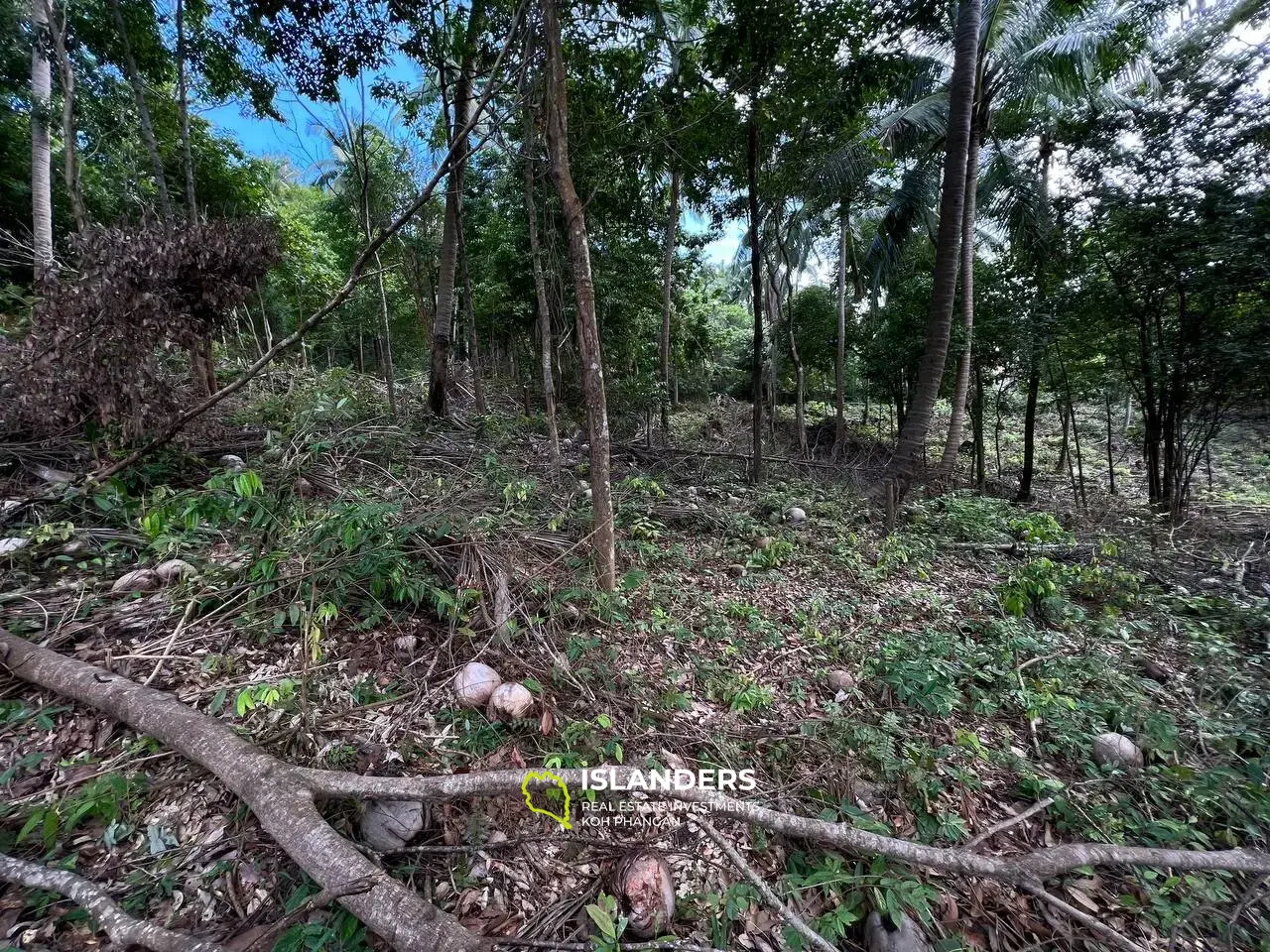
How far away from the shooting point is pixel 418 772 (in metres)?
1.89

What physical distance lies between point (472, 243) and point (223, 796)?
35.4 ft

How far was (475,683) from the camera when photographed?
2258 millimetres

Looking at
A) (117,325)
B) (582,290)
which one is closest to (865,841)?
(582,290)

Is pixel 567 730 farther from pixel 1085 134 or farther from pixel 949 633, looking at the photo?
pixel 1085 134

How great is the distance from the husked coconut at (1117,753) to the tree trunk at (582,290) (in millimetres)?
2801

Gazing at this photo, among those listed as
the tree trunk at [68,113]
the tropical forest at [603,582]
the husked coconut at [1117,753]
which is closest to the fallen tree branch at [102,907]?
the tropical forest at [603,582]

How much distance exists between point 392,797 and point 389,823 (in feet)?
0.78

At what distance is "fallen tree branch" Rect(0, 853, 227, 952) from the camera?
49.8 inches

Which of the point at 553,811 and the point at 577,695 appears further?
the point at 577,695

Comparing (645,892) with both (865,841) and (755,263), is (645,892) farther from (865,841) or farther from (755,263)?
(755,263)

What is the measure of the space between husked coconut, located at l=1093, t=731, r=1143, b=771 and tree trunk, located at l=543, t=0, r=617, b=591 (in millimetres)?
2801

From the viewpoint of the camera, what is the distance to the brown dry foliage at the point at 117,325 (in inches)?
119

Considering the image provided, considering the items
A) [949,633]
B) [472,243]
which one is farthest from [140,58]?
[949,633]

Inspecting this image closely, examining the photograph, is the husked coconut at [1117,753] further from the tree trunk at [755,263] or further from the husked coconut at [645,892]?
the tree trunk at [755,263]
